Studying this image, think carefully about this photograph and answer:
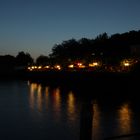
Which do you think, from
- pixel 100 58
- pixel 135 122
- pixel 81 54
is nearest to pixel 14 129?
pixel 135 122

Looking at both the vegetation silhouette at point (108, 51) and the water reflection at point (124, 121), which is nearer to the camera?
the water reflection at point (124, 121)

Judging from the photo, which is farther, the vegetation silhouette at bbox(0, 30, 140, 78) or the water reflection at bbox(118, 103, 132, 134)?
the vegetation silhouette at bbox(0, 30, 140, 78)

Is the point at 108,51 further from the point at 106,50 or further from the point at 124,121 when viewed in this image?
the point at 124,121

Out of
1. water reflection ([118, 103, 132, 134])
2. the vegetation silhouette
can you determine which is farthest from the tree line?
water reflection ([118, 103, 132, 134])

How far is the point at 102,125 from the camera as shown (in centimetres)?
2164

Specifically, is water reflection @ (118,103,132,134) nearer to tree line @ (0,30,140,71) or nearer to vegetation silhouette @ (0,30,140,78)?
vegetation silhouette @ (0,30,140,78)

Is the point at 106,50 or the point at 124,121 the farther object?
the point at 106,50

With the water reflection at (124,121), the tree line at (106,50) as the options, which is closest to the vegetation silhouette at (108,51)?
the tree line at (106,50)

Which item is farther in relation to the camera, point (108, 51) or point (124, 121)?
point (108, 51)

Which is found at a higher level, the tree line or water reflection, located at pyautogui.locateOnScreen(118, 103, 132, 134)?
the tree line

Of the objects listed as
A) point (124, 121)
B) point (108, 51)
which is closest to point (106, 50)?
point (108, 51)

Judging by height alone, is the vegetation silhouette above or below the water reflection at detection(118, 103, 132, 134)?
above

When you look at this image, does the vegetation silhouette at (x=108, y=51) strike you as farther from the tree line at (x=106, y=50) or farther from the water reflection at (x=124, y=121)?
the water reflection at (x=124, y=121)

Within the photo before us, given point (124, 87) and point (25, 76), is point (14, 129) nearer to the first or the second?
point (124, 87)
